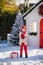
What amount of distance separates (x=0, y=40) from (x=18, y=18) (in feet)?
11.8

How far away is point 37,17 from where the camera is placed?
20.6 m

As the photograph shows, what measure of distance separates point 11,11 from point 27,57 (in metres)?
10.5

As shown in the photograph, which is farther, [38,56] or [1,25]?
[1,25]

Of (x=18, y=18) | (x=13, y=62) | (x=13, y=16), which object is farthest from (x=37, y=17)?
(x=13, y=62)

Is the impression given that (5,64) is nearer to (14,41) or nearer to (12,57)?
(12,57)

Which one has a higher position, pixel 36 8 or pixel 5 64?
pixel 36 8

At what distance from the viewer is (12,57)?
49.6ft

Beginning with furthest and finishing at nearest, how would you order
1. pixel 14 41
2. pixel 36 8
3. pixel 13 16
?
pixel 13 16 → pixel 14 41 → pixel 36 8

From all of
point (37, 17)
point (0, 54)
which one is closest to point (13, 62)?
point (0, 54)

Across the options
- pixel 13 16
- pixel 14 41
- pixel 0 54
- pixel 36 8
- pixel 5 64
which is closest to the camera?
pixel 5 64

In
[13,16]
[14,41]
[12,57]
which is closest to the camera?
[12,57]

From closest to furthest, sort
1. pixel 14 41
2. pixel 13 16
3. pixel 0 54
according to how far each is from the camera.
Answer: pixel 0 54
pixel 14 41
pixel 13 16

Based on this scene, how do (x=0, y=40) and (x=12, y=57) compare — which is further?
(x=0, y=40)

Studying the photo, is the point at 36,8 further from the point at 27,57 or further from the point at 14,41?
the point at 27,57
